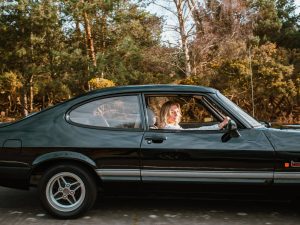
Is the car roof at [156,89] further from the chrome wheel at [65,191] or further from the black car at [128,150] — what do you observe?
the chrome wheel at [65,191]

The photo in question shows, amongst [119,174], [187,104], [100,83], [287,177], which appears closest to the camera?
[287,177]

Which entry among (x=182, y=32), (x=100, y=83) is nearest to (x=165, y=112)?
(x=100, y=83)

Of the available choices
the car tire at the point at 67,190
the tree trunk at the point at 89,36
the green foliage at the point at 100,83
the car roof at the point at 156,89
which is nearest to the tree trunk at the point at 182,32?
the green foliage at the point at 100,83

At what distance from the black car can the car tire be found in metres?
0.01

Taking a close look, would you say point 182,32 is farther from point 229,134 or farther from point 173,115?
point 229,134

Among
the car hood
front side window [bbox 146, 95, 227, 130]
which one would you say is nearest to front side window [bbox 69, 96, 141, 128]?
front side window [bbox 146, 95, 227, 130]

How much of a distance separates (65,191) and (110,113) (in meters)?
0.99

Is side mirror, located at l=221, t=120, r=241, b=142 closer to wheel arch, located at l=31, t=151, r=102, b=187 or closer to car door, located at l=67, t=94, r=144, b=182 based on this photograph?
car door, located at l=67, t=94, r=144, b=182

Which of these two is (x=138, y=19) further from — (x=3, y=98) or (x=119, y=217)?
(x=119, y=217)

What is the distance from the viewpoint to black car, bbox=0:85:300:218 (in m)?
4.51

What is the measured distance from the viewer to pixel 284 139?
452 centimetres

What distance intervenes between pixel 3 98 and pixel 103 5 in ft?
42.5

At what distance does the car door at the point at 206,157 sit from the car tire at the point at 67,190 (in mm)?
642

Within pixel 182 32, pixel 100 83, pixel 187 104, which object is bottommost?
pixel 187 104
